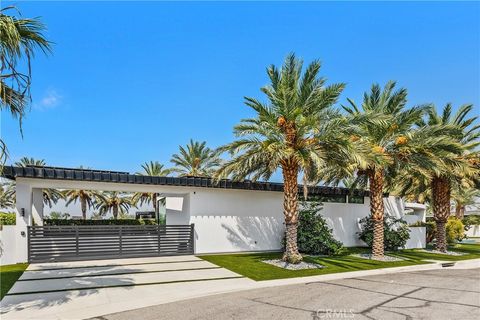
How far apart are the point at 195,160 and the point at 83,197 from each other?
1278cm

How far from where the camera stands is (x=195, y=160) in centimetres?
3394

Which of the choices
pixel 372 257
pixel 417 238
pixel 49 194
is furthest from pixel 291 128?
pixel 49 194

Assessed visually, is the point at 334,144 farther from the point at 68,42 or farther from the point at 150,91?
the point at 150,91

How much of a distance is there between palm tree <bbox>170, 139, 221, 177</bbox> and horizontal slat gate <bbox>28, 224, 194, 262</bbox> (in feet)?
58.6

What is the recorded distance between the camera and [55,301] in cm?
789

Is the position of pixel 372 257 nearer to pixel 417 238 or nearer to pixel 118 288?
pixel 417 238

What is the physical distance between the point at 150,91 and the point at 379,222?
15.7m

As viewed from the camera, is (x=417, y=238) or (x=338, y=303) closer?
(x=338, y=303)

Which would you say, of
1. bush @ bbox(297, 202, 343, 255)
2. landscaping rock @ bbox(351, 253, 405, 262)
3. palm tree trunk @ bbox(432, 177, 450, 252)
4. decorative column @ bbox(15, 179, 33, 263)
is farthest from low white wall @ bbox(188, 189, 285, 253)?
palm tree trunk @ bbox(432, 177, 450, 252)

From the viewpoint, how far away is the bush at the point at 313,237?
1653cm

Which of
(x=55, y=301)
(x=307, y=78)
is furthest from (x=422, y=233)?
(x=55, y=301)

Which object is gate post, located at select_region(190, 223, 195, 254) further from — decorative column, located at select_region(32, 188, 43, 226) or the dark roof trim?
decorative column, located at select_region(32, 188, 43, 226)

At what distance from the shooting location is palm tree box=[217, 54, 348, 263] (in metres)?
13.1

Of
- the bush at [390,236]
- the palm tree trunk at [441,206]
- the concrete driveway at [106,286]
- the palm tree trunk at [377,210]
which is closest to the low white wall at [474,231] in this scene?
the palm tree trunk at [441,206]
